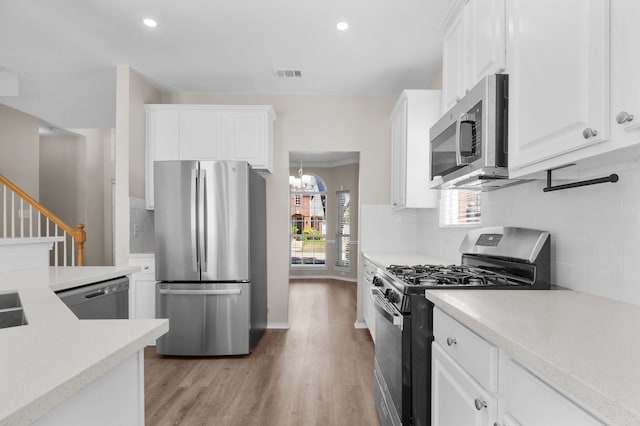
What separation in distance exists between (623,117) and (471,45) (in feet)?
3.65

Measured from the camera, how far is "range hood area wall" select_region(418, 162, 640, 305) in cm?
125

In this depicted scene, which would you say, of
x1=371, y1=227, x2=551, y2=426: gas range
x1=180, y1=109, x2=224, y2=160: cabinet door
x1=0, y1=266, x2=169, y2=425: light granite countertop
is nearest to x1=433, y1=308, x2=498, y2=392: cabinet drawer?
x1=371, y1=227, x2=551, y2=426: gas range

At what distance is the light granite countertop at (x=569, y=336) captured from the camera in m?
0.62

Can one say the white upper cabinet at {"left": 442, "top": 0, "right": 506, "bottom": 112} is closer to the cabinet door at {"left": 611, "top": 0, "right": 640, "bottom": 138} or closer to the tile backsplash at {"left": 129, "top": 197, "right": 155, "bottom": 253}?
the cabinet door at {"left": 611, "top": 0, "right": 640, "bottom": 138}

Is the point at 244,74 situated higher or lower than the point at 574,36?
higher

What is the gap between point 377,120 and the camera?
422cm

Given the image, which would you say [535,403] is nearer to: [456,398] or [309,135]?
[456,398]

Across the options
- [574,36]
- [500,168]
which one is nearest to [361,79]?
[500,168]

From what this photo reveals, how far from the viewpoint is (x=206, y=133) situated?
12.5ft

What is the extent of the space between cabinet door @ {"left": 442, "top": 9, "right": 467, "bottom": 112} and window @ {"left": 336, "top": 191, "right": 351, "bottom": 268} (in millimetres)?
5695

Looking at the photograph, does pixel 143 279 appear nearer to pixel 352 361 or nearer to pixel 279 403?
pixel 279 403

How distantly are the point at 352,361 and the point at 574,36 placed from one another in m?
2.78

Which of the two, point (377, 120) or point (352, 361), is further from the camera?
point (377, 120)

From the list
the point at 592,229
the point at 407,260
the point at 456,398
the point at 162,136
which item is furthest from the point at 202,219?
the point at 592,229
